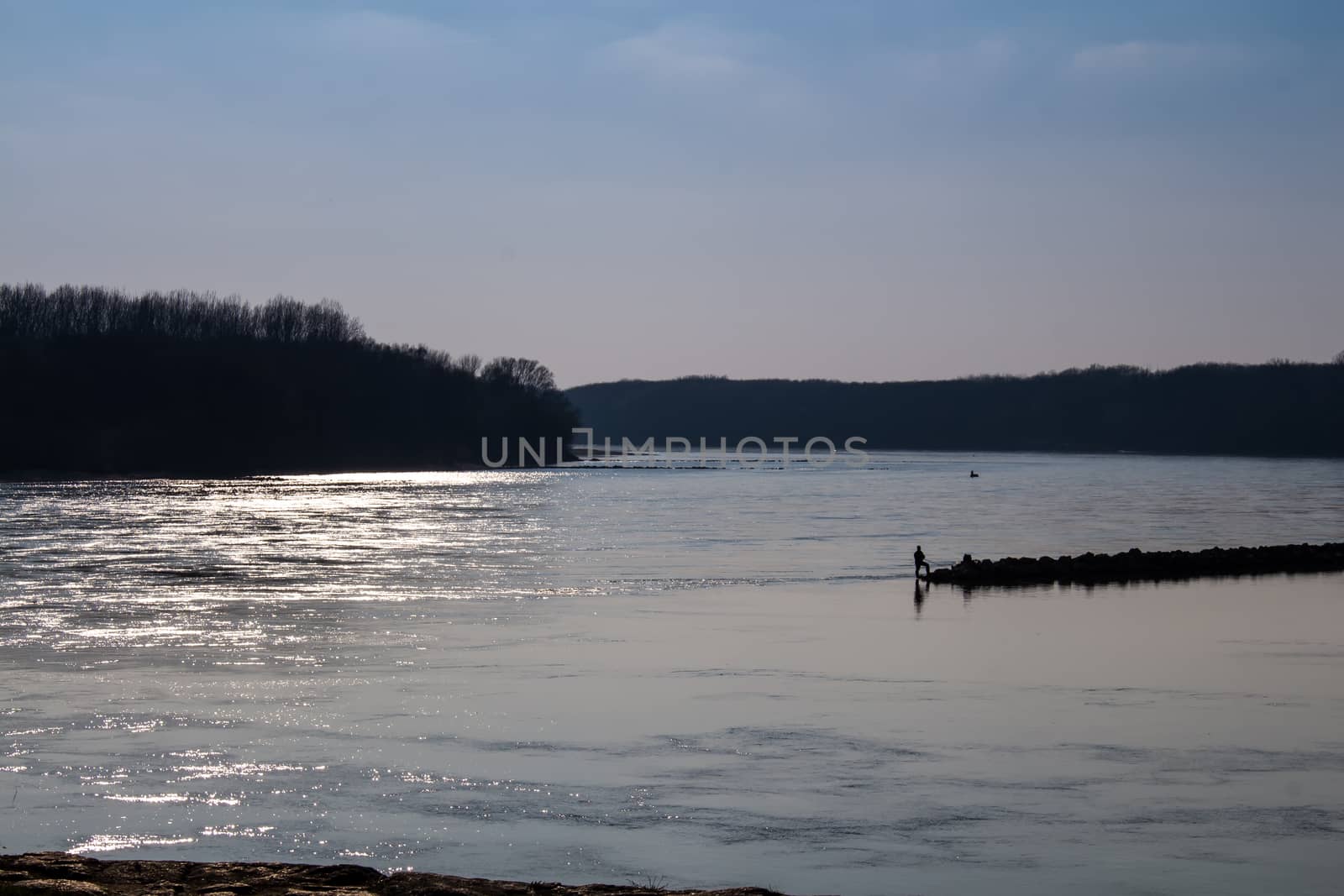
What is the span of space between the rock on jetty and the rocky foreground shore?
24.6m

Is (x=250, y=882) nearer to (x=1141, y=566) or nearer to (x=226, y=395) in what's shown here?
(x=1141, y=566)

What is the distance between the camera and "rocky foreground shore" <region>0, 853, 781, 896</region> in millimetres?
8766

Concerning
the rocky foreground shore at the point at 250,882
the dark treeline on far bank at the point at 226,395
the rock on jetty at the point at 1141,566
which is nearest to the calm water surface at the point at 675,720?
the rocky foreground shore at the point at 250,882

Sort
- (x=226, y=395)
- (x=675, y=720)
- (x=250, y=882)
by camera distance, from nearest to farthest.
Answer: (x=250, y=882) → (x=675, y=720) → (x=226, y=395)

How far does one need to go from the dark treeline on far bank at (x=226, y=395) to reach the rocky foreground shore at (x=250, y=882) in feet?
314

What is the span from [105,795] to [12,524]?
133 feet

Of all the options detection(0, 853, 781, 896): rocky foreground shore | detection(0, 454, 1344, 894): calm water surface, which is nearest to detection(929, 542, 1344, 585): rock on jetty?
detection(0, 454, 1344, 894): calm water surface

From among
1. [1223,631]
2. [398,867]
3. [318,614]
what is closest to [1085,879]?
[398,867]

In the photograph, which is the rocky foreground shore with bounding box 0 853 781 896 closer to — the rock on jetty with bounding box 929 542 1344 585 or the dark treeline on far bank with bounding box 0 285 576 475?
the rock on jetty with bounding box 929 542 1344 585

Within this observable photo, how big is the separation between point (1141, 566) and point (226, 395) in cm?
9560

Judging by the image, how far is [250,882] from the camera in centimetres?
906

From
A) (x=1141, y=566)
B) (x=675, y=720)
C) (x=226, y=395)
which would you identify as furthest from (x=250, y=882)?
(x=226, y=395)

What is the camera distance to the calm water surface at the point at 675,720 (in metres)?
10.7

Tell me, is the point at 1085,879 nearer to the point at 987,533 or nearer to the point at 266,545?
the point at 266,545
